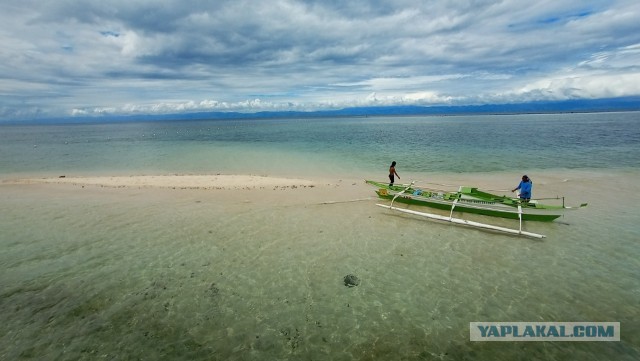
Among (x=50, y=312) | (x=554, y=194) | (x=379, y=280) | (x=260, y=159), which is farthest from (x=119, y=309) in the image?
(x=260, y=159)

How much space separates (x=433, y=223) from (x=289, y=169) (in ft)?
72.2

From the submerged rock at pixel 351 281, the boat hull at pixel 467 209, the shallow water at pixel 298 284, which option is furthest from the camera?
the boat hull at pixel 467 209

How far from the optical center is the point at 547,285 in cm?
1112

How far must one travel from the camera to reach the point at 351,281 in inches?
456

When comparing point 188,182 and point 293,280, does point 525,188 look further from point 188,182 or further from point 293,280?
point 188,182

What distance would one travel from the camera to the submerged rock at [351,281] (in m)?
11.4

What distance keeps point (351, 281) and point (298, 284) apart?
6.10 feet

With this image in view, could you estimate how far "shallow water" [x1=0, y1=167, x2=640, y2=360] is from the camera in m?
8.54

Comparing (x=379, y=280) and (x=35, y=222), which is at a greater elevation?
(x=35, y=222)

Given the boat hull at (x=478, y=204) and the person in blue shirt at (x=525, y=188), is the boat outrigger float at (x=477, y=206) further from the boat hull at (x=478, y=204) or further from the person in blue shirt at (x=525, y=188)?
the person in blue shirt at (x=525, y=188)

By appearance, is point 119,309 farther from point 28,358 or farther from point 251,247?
point 251,247

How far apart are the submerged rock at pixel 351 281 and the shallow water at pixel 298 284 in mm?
245

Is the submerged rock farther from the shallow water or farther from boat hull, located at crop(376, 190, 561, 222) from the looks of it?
boat hull, located at crop(376, 190, 561, 222)

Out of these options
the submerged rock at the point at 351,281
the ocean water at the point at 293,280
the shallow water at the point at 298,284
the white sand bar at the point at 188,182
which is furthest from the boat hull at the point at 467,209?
the submerged rock at the point at 351,281
